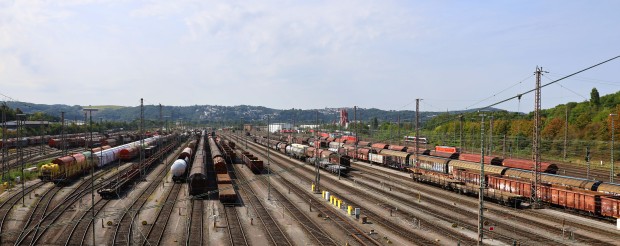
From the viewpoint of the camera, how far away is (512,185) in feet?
159

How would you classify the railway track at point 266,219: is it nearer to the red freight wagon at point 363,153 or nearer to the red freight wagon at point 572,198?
the red freight wagon at point 572,198

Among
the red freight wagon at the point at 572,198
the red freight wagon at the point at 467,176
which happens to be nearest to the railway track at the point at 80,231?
the red freight wagon at the point at 572,198

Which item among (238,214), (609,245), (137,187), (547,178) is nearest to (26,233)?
(238,214)

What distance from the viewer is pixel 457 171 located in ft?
190

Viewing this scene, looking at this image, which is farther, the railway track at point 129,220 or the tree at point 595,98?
the tree at point 595,98

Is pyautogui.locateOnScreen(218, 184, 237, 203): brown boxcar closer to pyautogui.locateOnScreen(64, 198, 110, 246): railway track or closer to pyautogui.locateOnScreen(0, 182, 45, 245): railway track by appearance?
pyautogui.locateOnScreen(64, 198, 110, 246): railway track

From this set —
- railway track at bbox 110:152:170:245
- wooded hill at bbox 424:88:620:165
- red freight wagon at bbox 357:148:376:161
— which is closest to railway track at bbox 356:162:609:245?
wooded hill at bbox 424:88:620:165

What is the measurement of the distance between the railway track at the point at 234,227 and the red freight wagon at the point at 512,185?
30.2m

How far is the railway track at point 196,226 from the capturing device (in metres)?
32.3

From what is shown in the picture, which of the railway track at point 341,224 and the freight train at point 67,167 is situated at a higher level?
the freight train at point 67,167

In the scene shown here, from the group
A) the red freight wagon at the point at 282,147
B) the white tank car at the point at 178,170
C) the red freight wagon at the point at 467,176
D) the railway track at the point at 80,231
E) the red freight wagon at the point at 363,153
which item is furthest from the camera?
the red freight wagon at the point at 282,147

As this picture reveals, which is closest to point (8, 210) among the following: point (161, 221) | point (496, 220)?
point (161, 221)

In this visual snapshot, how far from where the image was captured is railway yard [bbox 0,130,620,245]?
33.5m

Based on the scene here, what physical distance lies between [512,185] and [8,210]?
172 ft
